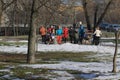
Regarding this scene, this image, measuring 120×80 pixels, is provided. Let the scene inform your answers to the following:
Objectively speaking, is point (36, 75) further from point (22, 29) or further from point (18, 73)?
point (22, 29)

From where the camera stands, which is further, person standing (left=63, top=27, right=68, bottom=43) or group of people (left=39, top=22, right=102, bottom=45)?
person standing (left=63, top=27, right=68, bottom=43)

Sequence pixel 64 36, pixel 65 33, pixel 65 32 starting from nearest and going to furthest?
pixel 64 36 → pixel 65 33 → pixel 65 32

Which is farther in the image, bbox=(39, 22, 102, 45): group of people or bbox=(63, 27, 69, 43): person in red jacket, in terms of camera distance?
bbox=(63, 27, 69, 43): person in red jacket

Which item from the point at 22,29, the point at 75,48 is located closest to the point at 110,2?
the point at 75,48

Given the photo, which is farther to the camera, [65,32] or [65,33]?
[65,32]

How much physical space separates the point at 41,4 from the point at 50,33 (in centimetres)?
2078

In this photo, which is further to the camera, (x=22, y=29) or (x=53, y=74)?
(x=22, y=29)

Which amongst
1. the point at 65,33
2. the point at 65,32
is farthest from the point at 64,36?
the point at 65,32

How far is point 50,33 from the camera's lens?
4231 cm

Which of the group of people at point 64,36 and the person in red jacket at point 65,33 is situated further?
the person in red jacket at point 65,33

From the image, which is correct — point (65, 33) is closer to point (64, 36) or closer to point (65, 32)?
point (65, 32)

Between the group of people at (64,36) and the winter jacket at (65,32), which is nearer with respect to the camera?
the group of people at (64,36)

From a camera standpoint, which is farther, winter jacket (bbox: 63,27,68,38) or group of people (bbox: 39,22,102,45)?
winter jacket (bbox: 63,27,68,38)

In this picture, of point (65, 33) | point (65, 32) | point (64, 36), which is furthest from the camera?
point (65, 32)
